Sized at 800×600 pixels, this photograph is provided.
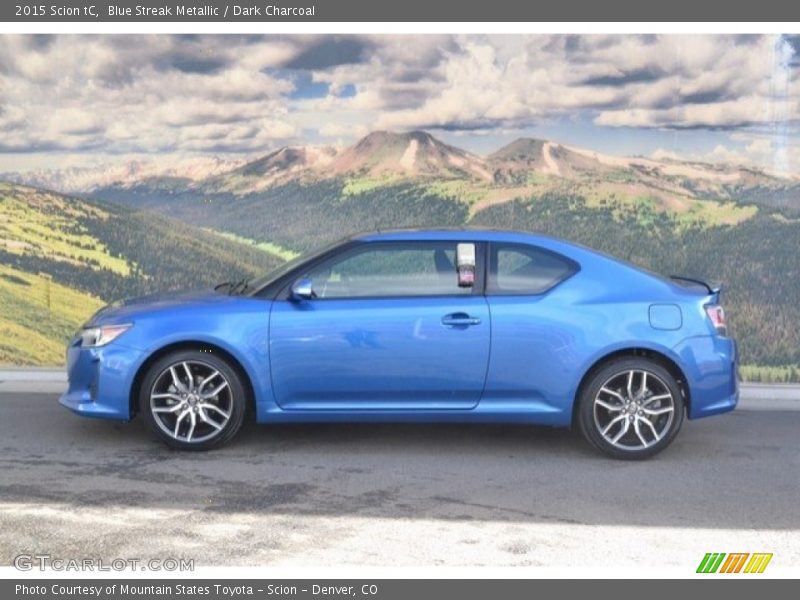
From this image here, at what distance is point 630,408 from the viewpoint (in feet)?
23.7

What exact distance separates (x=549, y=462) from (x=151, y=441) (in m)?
2.59

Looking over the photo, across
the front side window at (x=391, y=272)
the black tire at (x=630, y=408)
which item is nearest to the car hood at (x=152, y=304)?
the front side window at (x=391, y=272)

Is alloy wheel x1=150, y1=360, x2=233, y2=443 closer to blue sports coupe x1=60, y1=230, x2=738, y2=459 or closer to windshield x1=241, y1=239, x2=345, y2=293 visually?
blue sports coupe x1=60, y1=230, x2=738, y2=459

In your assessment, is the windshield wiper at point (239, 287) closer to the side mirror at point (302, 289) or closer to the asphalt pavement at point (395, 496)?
the side mirror at point (302, 289)

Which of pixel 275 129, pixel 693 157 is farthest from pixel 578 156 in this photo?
pixel 275 129

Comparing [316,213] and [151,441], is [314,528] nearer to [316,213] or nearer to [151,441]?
[151,441]

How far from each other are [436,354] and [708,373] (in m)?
1.68

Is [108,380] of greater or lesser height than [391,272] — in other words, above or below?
below

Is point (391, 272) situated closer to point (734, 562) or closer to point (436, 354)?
point (436, 354)

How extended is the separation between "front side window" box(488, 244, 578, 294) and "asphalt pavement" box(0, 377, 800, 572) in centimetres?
109

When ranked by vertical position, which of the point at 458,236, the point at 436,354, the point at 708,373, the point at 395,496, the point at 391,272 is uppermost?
the point at 458,236

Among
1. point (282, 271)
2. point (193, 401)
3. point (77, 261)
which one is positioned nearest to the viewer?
point (193, 401)

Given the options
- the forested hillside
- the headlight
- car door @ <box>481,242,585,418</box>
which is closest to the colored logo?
car door @ <box>481,242,585,418</box>

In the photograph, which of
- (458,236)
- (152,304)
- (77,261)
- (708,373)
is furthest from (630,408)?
(77,261)
